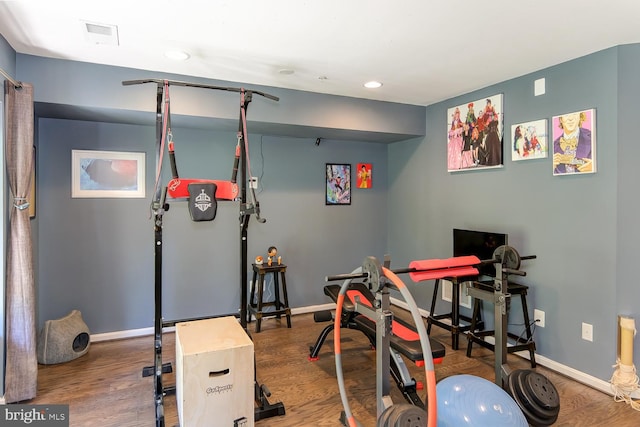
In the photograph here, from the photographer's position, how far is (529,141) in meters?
3.09

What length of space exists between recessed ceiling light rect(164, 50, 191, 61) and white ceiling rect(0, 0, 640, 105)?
56 mm

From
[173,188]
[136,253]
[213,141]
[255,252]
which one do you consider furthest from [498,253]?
[136,253]

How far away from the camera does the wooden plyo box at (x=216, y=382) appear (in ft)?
6.57

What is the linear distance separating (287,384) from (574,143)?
2.74 meters

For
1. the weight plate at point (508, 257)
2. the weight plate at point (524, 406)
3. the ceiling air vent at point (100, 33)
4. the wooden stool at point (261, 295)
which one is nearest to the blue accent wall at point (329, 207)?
the wooden stool at point (261, 295)

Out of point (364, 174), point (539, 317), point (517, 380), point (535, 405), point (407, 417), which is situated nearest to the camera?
point (407, 417)

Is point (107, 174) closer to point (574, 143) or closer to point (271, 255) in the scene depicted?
point (271, 255)

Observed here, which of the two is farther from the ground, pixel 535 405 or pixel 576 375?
pixel 535 405

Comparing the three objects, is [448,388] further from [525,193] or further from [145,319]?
[145,319]

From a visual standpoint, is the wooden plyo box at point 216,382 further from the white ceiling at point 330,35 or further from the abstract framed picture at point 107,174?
the abstract framed picture at point 107,174

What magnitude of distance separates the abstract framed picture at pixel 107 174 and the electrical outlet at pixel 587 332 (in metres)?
3.89

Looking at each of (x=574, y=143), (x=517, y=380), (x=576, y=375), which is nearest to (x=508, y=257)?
(x=517, y=380)

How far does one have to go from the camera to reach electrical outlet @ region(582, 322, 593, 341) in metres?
2.70

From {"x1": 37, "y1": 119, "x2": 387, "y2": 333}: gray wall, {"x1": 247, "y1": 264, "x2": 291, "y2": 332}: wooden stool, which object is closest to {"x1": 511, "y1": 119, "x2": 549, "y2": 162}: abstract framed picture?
{"x1": 37, "y1": 119, "x2": 387, "y2": 333}: gray wall
